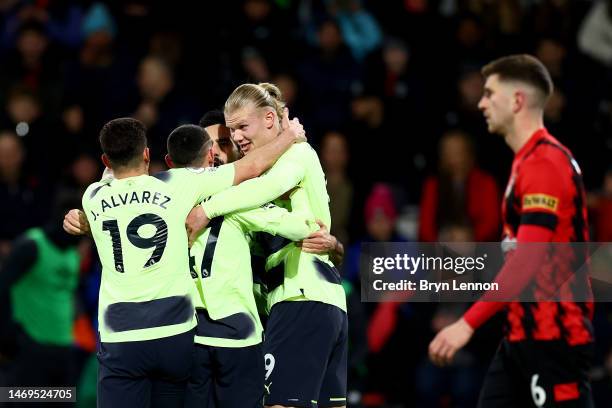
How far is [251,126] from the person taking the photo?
19.5ft

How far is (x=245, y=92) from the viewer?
5.94m

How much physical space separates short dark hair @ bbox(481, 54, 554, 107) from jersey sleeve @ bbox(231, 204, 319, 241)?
1704 mm

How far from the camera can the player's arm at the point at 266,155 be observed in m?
5.70

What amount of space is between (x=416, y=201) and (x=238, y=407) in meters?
6.14

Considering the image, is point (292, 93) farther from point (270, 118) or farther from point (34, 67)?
point (270, 118)

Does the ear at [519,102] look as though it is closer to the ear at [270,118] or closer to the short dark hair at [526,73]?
the short dark hair at [526,73]

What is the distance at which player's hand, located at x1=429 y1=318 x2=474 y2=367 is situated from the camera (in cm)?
574

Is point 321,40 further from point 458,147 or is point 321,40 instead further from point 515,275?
point 515,275

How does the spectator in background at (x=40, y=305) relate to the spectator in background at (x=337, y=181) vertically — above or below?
below

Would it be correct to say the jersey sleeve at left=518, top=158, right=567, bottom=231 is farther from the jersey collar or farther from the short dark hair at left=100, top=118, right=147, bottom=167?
the short dark hair at left=100, top=118, right=147, bottom=167

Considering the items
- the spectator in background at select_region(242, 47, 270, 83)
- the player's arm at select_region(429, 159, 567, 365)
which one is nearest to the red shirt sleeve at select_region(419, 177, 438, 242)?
the spectator in background at select_region(242, 47, 270, 83)

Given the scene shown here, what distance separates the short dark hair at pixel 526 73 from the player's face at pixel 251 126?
149 cm

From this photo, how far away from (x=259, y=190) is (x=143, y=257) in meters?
0.68

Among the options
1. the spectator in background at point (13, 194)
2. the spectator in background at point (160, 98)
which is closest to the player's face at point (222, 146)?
the spectator in background at point (13, 194)
